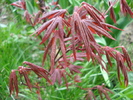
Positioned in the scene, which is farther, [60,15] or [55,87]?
[55,87]

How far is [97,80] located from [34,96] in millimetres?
511

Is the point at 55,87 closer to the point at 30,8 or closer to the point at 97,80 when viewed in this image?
the point at 97,80

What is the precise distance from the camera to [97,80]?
140cm

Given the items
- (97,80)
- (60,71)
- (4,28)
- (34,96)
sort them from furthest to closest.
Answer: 1. (4,28)
2. (97,80)
3. (34,96)
4. (60,71)

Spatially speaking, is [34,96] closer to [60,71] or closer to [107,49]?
[60,71]

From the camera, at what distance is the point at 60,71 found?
35.6 inches

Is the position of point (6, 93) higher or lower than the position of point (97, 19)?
lower

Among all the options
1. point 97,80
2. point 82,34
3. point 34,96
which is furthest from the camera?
point 97,80

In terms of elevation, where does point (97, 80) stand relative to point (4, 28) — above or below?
below

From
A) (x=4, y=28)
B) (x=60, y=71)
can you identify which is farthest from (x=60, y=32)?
(x=4, y=28)

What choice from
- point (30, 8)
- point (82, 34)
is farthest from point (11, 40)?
point (82, 34)

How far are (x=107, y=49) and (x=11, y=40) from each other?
1197 mm

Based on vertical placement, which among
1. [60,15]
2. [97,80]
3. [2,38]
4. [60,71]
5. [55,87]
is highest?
[60,15]

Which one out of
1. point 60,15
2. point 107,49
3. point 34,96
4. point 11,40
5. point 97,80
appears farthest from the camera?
point 11,40
